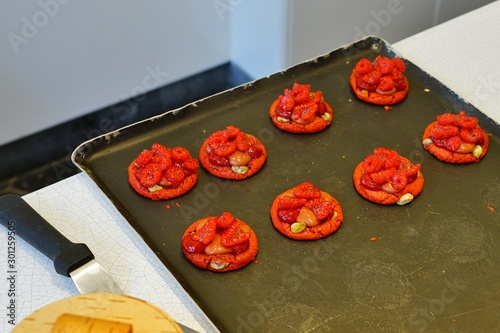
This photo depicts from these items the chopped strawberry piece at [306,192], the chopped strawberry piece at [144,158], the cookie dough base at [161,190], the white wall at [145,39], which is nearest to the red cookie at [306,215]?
the chopped strawberry piece at [306,192]

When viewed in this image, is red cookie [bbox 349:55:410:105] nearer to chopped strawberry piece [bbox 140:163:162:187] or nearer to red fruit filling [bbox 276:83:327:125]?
red fruit filling [bbox 276:83:327:125]

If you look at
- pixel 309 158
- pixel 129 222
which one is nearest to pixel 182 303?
pixel 129 222

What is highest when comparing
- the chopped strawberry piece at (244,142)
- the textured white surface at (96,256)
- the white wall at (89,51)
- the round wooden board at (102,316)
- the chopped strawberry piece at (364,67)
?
the round wooden board at (102,316)

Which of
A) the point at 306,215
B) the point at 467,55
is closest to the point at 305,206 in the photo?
the point at 306,215

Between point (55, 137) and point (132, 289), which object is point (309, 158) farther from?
point (55, 137)

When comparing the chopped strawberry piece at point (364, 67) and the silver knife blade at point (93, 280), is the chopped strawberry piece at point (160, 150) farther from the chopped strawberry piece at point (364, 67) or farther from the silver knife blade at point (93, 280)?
the chopped strawberry piece at point (364, 67)

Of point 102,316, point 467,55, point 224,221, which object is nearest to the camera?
point 102,316

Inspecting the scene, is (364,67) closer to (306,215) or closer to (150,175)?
(306,215)
